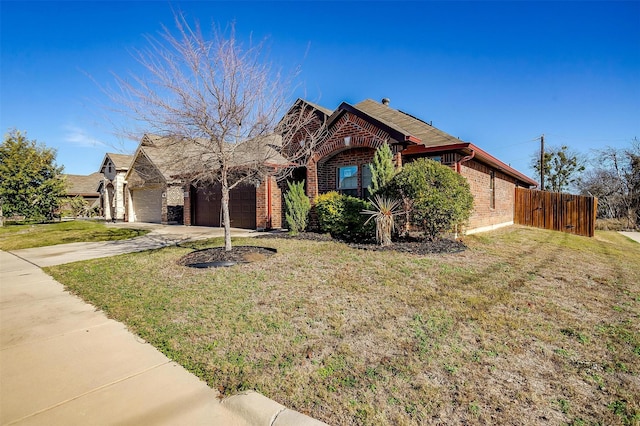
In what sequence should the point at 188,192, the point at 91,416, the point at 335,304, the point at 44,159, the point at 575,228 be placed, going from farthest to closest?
the point at 44,159 < the point at 188,192 < the point at 575,228 < the point at 335,304 < the point at 91,416

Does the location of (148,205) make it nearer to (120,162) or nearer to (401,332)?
(120,162)

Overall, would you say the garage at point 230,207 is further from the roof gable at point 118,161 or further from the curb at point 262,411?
the curb at point 262,411

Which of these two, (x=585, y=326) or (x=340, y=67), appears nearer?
(x=585, y=326)

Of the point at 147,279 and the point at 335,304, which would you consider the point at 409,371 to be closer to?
the point at 335,304

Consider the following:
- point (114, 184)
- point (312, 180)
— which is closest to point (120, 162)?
Result: point (114, 184)

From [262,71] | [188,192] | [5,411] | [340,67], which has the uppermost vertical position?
[340,67]

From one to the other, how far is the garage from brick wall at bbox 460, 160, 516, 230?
8634mm

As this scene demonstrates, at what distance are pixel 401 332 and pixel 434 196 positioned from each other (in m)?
5.07

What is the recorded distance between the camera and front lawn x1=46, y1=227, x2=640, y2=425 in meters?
2.55

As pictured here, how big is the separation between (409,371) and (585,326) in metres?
2.55

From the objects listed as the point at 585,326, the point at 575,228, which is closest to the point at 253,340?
the point at 585,326

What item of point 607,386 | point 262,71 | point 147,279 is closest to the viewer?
point 607,386

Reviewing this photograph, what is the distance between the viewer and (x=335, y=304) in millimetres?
4559

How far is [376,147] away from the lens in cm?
1041
